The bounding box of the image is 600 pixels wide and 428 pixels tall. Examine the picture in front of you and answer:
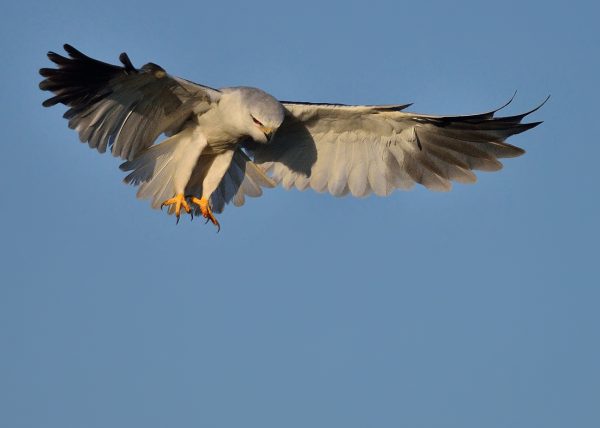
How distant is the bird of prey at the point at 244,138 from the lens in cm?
1270

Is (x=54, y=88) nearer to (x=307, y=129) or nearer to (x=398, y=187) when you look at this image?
(x=307, y=129)

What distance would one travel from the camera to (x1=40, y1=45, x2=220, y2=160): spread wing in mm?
12430

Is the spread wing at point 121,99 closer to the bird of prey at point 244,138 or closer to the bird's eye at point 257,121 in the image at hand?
the bird of prey at point 244,138

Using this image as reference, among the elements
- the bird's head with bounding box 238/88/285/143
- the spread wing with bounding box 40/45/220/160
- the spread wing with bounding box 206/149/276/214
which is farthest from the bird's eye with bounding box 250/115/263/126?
the spread wing with bounding box 206/149/276/214

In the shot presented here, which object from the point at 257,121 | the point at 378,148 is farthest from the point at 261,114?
the point at 378,148

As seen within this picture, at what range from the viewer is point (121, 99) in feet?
A: 42.1

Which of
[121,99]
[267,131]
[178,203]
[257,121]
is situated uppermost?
[121,99]

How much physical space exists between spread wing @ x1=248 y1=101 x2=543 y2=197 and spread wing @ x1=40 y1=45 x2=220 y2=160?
4.07 ft

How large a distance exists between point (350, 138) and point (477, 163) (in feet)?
4.83

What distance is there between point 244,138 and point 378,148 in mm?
1813

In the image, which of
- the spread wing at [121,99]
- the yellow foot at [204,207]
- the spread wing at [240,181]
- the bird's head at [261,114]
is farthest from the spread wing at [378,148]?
the spread wing at [121,99]

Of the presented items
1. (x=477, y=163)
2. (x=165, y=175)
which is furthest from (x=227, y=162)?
(x=477, y=163)

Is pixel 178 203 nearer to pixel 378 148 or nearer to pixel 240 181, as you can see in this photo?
pixel 240 181

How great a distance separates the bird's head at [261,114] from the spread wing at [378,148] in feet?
2.75
